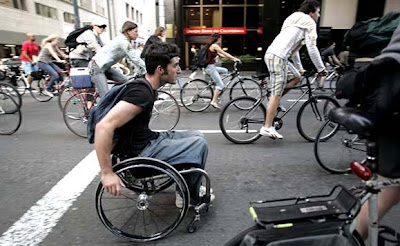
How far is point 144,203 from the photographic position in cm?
267

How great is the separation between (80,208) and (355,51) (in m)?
2.91

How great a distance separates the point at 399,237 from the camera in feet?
5.85

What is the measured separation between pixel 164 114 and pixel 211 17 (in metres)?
16.0

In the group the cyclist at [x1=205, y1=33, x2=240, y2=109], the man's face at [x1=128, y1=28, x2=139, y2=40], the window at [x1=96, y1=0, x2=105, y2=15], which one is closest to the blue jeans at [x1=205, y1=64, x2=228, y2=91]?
the cyclist at [x1=205, y1=33, x2=240, y2=109]

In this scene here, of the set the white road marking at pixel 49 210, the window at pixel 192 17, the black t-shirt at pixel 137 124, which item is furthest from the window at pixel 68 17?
the black t-shirt at pixel 137 124

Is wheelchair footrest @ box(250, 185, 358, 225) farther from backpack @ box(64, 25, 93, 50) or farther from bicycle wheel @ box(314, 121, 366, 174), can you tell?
backpack @ box(64, 25, 93, 50)

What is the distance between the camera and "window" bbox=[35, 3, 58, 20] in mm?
35884

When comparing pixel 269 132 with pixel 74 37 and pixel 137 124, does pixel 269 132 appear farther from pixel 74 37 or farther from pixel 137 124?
pixel 74 37

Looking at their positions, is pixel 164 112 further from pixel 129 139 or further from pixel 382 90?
pixel 382 90

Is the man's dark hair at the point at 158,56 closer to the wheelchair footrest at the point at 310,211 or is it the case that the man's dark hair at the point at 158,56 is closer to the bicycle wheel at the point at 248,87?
the wheelchair footrest at the point at 310,211

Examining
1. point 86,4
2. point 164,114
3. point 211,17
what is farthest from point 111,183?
point 86,4

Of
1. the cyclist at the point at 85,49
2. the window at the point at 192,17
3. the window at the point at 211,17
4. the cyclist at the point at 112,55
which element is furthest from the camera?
the window at the point at 211,17

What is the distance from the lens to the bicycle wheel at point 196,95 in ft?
25.5

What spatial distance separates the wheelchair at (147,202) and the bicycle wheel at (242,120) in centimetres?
207
